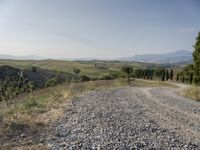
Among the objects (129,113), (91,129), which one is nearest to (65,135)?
(91,129)

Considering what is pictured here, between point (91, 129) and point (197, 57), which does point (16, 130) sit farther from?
point (197, 57)

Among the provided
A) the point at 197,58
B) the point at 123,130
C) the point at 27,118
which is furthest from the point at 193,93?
the point at 197,58

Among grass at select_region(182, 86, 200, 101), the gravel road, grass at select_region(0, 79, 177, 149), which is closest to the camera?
the gravel road

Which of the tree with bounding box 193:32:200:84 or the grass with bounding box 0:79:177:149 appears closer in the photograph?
the grass with bounding box 0:79:177:149

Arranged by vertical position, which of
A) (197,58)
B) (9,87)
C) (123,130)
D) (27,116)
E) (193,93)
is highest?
(197,58)

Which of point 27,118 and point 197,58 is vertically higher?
point 197,58

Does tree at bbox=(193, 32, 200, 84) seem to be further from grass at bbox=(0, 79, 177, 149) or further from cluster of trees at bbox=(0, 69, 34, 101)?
cluster of trees at bbox=(0, 69, 34, 101)

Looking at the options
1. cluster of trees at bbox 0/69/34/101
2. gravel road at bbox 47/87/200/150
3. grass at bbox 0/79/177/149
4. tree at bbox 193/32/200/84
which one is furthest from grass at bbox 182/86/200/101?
tree at bbox 193/32/200/84

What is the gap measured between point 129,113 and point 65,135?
17.2 ft

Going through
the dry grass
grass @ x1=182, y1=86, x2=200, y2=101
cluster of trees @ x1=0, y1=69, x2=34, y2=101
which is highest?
cluster of trees @ x1=0, y1=69, x2=34, y2=101

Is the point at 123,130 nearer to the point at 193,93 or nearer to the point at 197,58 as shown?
the point at 193,93

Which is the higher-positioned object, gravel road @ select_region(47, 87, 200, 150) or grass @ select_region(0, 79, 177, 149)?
grass @ select_region(0, 79, 177, 149)

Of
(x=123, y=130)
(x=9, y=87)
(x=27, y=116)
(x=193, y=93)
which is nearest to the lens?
(x=123, y=130)

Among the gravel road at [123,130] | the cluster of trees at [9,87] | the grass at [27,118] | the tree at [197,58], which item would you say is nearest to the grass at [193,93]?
the gravel road at [123,130]
